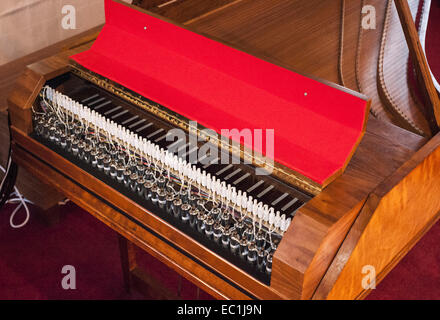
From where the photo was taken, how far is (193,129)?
2.29m

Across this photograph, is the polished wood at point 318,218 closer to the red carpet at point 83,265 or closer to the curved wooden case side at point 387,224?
the curved wooden case side at point 387,224

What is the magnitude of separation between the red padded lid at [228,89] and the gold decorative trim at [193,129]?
0.03 m

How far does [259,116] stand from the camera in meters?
2.24

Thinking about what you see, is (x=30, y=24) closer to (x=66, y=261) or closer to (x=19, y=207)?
(x=19, y=207)

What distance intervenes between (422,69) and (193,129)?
954mm

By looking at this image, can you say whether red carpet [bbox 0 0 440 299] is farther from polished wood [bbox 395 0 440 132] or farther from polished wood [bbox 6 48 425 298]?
polished wood [bbox 395 0 440 132]

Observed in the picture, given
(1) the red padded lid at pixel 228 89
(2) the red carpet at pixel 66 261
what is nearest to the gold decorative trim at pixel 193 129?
(1) the red padded lid at pixel 228 89

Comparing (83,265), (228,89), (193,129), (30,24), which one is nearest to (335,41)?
(228,89)

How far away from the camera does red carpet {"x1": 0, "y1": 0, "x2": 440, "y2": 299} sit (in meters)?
3.02

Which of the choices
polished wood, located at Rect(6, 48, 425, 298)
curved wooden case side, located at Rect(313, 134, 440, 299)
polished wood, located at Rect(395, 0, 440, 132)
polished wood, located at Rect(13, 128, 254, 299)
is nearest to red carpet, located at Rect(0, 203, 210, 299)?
polished wood, located at Rect(13, 128, 254, 299)

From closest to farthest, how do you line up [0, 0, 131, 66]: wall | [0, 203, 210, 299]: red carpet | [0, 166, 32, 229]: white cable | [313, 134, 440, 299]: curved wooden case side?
[313, 134, 440, 299]: curved wooden case side → [0, 203, 210, 299]: red carpet → [0, 166, 32, 229]: white cable → [0, 0, 131, 66]: wall

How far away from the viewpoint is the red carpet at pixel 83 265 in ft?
9.92

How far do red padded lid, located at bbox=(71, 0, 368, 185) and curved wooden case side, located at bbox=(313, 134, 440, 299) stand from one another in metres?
0.20
